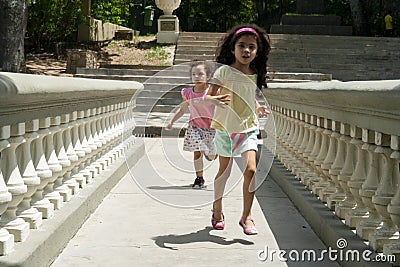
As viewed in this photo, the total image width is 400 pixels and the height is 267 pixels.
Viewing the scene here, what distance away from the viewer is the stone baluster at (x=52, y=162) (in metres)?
4.98

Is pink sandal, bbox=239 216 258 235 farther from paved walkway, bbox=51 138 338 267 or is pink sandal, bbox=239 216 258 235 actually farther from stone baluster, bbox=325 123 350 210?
stone baluster, bbox=325 123 350 210

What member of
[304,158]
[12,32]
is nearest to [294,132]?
[304,158]

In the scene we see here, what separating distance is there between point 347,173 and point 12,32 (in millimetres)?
16342

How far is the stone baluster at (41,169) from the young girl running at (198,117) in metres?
2.56

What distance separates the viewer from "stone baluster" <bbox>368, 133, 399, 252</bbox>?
388 centimetres

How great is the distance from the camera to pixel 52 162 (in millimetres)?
5027

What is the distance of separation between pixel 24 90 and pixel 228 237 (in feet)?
7.53

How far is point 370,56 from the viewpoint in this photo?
25031 millimetres

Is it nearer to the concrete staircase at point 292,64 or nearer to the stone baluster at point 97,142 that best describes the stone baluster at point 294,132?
the stone baluster at point 97,142

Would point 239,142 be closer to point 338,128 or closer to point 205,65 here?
point 338,128

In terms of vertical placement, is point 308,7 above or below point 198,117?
above

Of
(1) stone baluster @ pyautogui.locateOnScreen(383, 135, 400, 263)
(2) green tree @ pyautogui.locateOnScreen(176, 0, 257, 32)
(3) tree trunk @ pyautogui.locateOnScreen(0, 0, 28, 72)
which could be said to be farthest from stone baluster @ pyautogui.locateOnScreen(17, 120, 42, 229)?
(2) green tree @ pyautogui.locateOnScreen(176, 0, 257, 32)

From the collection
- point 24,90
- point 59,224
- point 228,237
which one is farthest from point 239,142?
point 24,90

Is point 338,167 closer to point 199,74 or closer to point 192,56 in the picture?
point 199,74
